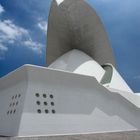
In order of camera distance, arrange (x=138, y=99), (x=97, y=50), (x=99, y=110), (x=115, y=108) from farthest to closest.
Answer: (x=97, y=50), (x=138, y=99), (x=115, y=108), (x=99, y=110)

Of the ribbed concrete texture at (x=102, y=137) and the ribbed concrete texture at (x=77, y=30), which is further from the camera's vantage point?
the ribbed concrete texture at (x=77, y=30)

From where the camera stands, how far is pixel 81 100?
29.7ft

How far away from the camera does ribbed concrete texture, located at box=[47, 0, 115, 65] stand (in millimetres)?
15984

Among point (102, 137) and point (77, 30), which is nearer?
point (102, 137)

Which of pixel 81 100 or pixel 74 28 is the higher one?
pixel 74 28

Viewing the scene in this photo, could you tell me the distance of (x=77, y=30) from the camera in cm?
1622

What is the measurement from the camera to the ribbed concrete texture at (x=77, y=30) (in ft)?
52.4

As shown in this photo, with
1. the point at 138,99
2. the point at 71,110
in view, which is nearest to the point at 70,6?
the point at 138,99

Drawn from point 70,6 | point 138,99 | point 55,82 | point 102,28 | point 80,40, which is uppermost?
point 70,6

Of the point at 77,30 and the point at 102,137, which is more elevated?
the point at 77,30

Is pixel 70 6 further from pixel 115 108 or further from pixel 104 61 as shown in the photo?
pixel 115 108

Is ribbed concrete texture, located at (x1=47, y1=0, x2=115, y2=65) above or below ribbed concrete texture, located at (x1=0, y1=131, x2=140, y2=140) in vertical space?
above

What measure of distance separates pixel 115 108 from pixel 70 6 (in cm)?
953

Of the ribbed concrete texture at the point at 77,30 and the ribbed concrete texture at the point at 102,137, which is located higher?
the ribbed concrete texture at the point at 77,30
